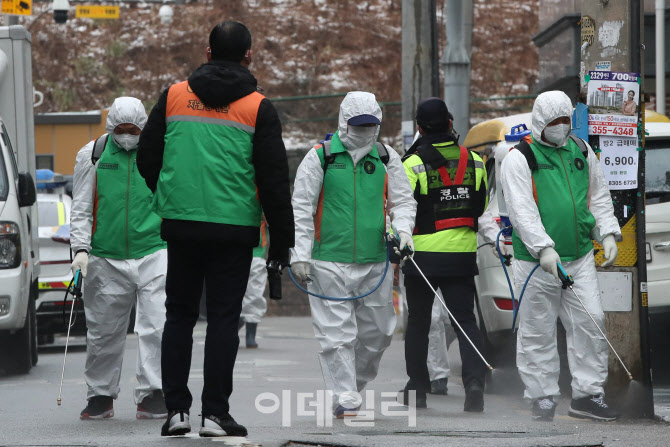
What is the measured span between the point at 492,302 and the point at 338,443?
11.8ft

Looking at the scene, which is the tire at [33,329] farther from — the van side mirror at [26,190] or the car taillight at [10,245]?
the van side mirror at [26,190]

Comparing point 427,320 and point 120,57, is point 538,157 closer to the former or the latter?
point 427,320

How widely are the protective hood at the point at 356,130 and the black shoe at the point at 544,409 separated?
1.75 m

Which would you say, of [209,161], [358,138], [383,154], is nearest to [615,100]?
[383,154]

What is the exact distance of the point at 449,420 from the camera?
7441mm

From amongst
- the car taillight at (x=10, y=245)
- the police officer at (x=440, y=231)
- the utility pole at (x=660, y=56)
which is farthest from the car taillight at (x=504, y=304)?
the utility pole at (x=660, y=56)

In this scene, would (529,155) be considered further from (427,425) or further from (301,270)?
(427,425)

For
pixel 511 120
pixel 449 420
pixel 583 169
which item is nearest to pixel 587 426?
pixel 449 420

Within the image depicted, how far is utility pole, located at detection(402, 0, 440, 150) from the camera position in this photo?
15000 mm

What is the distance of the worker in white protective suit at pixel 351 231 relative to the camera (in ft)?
25.0

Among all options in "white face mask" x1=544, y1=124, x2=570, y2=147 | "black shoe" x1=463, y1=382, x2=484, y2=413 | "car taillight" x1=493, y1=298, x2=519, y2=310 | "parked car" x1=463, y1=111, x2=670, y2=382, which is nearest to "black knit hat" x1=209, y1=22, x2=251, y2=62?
"white face mask" x1=544, y1=124, x2=570, y2=147

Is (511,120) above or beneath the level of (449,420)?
above

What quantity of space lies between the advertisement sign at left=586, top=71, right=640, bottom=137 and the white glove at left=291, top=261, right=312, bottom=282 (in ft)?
6.38

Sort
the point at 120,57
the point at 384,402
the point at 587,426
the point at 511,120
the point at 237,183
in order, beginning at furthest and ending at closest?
the point at 120,57, the point at 511,120, the point at 384,402, the point at 587,426, the point at 237,183
